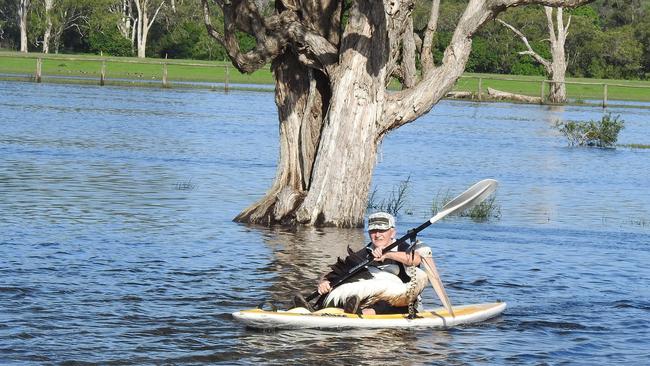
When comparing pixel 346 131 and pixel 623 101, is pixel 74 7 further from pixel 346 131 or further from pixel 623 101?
pixel 346 131

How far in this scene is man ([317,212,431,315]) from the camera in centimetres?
1282

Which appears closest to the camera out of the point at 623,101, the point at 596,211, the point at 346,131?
the point at 346,131

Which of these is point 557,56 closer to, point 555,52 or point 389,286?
point 555,52

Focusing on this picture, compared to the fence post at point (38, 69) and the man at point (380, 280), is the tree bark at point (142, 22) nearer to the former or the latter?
the fence post at point (38, 69)

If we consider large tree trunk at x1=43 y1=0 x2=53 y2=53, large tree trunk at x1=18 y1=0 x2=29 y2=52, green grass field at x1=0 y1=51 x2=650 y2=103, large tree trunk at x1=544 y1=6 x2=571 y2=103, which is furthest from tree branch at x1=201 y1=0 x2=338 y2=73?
large tree trunk at x1=43 y1=0 x2=53 y2=53

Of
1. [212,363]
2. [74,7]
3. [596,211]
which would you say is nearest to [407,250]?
[212,363]

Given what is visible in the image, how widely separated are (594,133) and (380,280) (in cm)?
2989

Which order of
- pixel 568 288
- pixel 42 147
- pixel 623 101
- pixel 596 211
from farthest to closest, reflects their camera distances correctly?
1. pixel 623 101
2. pixel 42 147
3. pixel 596 211
4. pixel 568 288

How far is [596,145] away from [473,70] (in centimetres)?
5304

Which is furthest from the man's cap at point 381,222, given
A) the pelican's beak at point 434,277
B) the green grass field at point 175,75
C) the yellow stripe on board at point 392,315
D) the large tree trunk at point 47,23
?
the large tree trunk at point 47,23

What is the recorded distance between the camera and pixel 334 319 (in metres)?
12.6

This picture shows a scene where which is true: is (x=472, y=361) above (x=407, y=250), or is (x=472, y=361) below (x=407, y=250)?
below

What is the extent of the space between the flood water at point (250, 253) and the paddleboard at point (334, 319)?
10cm

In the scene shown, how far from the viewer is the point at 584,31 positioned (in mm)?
93875
